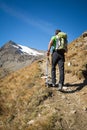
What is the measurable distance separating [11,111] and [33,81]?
144 inches

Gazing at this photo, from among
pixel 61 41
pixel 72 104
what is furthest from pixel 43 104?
pixel 61 41

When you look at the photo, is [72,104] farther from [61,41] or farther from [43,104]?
[61,41]

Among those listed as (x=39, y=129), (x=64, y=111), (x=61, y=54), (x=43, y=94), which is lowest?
(x=39, y=129)

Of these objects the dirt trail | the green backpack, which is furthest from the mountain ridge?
the green backpack

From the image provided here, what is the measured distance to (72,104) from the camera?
31.9 ft

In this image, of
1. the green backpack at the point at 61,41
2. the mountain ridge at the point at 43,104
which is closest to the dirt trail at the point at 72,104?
the mountain ridge at the point at 43,104

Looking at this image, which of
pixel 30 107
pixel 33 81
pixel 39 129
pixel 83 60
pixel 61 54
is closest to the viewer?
pixel 39 129

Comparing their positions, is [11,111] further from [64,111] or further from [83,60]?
[83,60]

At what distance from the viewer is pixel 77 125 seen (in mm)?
8102

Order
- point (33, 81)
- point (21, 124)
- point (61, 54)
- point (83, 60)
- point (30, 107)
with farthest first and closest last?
1. point (83, 60)
2. point (33, 81)
3. point (61, 54)
4. point (30, 107)
5. point (21, 124)

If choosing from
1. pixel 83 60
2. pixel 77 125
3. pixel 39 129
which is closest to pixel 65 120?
pixel 77 125

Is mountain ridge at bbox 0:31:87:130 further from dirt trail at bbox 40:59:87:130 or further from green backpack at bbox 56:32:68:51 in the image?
green backpack at bbox 56:32:68:51

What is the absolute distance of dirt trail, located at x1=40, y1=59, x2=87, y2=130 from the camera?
8.27 m

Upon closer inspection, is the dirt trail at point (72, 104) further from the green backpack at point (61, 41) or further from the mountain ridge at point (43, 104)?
the green backpack at point (61, 41)
